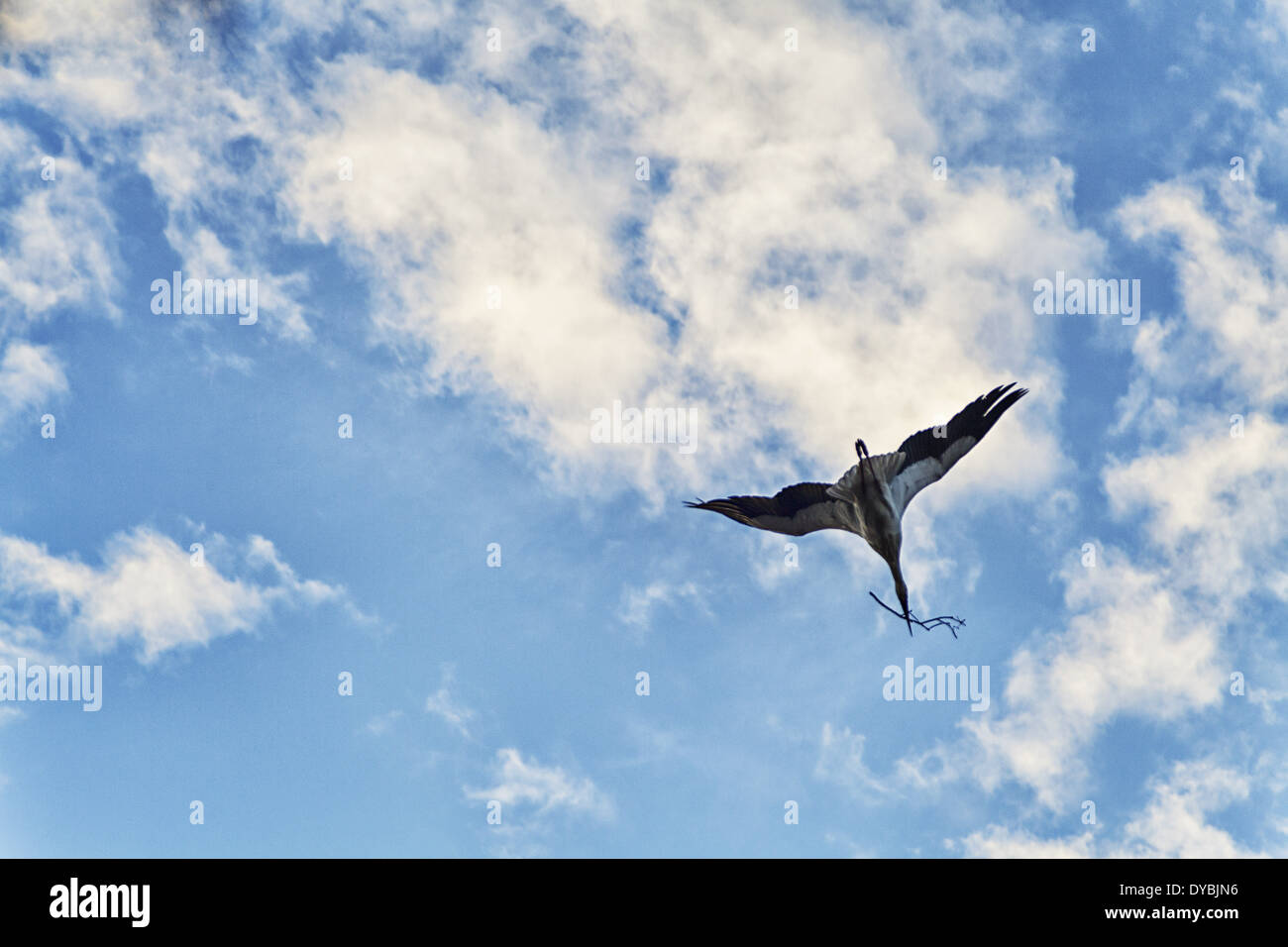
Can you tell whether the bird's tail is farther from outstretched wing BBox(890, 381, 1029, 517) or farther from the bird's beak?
the bird's beak

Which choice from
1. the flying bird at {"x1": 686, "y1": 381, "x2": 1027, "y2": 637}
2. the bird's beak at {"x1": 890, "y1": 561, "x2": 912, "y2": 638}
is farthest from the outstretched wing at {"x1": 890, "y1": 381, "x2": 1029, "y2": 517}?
the bird's beak at {"x1": 890, "y1": 561, "x2": 912, "y2": 638}

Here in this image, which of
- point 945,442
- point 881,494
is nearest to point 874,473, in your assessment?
point 881,494

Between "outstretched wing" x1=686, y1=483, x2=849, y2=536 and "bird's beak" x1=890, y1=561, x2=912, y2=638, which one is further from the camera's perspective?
"outstretched wing" x1=686, y1=483, x2=849, y2=536

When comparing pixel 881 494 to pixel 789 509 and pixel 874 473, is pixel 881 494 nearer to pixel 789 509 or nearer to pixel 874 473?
pixel 874 473

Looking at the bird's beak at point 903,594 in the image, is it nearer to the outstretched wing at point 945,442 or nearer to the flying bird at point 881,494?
the flying bird at point 881,494

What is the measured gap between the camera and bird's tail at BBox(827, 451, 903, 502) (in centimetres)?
2652

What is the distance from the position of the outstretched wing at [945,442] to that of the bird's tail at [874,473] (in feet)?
0.99

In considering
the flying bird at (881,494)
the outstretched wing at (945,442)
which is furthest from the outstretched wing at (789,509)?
the outstretched wing at (945,442)
